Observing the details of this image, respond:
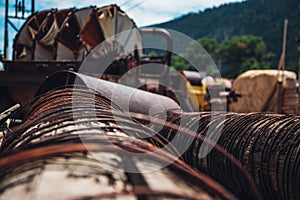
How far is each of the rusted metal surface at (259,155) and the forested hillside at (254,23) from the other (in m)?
52.5

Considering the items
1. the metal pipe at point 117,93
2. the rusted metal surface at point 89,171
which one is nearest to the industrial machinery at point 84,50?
the metal pipe at point 117,93

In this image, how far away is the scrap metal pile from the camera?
1.00m

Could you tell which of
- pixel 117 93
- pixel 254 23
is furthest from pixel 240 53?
pixel 117 93

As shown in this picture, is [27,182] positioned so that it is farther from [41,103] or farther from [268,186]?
[268,186]

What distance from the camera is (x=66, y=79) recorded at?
2.78 metres

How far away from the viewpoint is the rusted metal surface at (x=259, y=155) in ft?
6.67

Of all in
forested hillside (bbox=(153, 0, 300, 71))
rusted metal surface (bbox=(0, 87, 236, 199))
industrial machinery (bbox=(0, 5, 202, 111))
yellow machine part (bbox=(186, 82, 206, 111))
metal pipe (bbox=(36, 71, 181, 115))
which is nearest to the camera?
rusted metal surface (bbox=(0, 87, 236, 199))

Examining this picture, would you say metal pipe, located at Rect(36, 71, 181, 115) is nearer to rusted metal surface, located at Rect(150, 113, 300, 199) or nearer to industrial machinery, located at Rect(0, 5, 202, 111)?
rusted metal surface, located at Rect(150, 113, 300, 199)

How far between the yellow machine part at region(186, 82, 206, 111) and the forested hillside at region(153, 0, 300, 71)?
1797 inches

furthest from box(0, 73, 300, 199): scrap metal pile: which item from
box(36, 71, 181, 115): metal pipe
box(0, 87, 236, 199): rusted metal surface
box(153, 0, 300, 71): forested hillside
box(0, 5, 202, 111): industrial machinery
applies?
→ box(153, 0, 300, 71): forested hillside

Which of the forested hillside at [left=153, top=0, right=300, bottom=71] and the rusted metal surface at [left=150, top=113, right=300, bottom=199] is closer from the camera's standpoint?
the rusted metal surface at [left=150, top=113, right=300, bottom=199]

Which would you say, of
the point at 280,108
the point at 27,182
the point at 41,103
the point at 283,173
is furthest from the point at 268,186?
the point at 280,108

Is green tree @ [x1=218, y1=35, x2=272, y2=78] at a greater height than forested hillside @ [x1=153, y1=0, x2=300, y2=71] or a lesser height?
lesser

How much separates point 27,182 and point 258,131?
1611 millimetres
